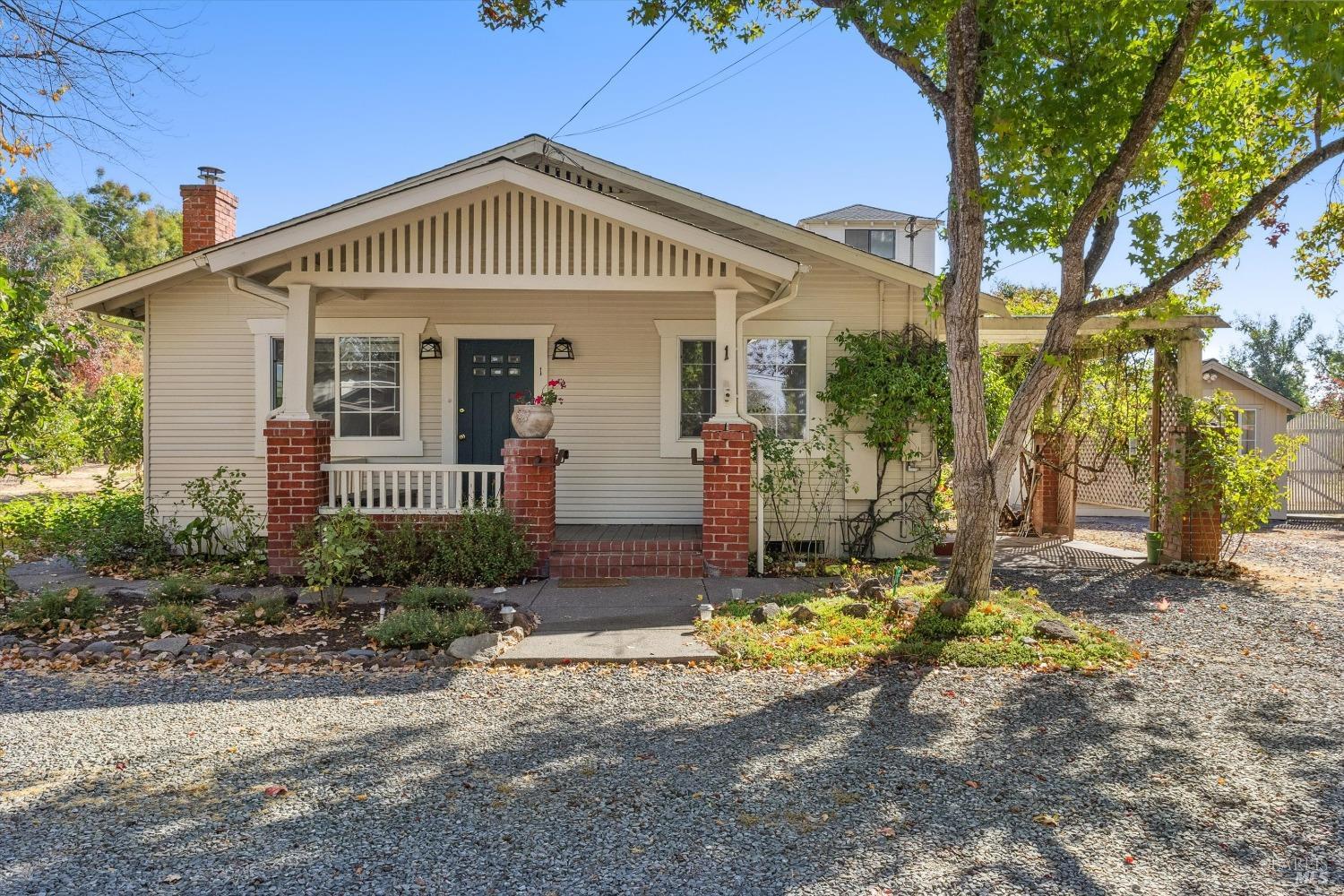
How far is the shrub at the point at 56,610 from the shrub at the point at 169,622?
560 millimetres

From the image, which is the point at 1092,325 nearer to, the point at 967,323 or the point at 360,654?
the point at 967,323

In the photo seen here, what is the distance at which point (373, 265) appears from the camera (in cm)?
757

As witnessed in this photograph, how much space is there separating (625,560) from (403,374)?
3.59m

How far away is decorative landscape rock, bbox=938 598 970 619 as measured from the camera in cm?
593

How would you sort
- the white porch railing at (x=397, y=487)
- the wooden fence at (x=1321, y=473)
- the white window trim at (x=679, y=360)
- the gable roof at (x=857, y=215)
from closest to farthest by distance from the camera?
the white porch railing at (x=397, y=487) < the white window trim at (x=679, y=360) < the wooden fence at (x=1321, y=473) < the gable roof at (x=857, y=215)

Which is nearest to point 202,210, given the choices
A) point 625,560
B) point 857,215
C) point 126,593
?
point 126,593

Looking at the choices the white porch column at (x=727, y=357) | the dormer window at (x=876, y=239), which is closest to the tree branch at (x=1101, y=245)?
the white porch column at (x=727, y=357)

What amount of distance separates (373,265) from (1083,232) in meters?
5.83

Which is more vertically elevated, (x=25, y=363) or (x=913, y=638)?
(x=25, y=363)

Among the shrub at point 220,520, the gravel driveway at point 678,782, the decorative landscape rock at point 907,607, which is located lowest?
the gravel driveway at point 678,782

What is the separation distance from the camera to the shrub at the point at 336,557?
21.5 ft

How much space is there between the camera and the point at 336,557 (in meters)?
6.56

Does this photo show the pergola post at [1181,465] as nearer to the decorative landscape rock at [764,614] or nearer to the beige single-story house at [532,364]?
the beige single-story house at [532,364]

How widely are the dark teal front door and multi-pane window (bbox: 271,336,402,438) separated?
30.3 inches
